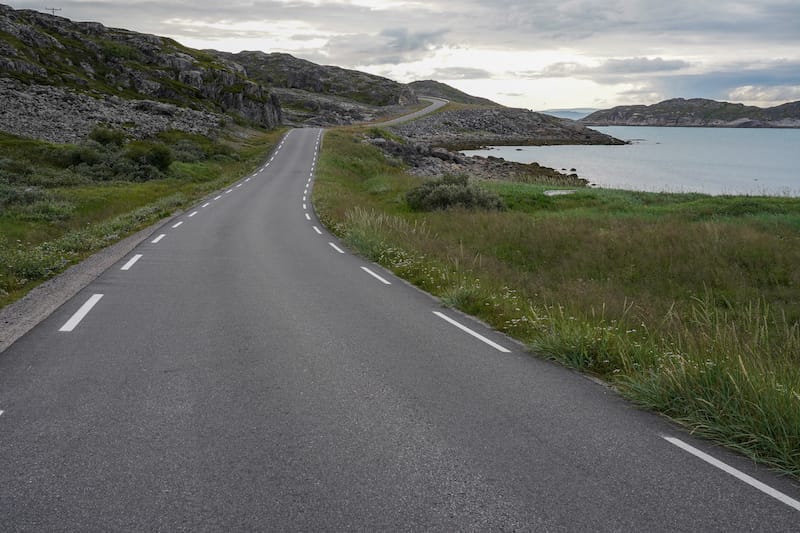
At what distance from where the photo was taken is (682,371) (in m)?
5.70

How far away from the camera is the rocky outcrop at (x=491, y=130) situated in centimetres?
10392

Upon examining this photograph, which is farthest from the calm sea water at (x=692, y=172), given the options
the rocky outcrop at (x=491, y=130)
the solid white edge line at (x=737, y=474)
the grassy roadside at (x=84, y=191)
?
the solid white edge line at (x=737, y=474)

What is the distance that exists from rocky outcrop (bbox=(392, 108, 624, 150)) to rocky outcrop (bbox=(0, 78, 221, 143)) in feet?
139

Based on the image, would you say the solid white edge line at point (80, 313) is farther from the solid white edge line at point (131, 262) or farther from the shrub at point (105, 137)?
the shrub at point (105, 137)

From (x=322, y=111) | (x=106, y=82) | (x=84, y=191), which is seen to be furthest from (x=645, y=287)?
(x=322, y=111)

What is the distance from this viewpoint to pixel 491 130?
126062 mm

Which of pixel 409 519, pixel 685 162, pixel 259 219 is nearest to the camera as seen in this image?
pixel 409 519

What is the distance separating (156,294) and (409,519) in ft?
26.0

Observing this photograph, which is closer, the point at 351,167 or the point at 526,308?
the point at 526,308

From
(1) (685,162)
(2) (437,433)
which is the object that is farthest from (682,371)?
(1) (685,162)

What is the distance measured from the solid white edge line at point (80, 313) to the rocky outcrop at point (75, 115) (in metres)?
38.6

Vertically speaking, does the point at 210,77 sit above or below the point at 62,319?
above

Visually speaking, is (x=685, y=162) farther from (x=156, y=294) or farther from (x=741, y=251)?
(x=156, y=294)

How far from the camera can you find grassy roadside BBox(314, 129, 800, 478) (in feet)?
17.6
